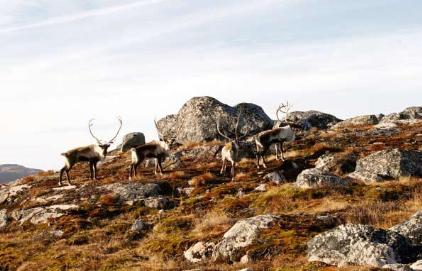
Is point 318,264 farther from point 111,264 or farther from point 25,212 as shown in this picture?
point 25,212

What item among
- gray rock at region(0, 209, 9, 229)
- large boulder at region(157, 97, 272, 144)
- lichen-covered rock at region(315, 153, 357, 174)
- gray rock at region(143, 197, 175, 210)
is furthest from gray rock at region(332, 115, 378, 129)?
gray rock at region(0, 209, 9, 229)

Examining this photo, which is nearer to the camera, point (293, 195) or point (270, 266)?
point (270, 266)

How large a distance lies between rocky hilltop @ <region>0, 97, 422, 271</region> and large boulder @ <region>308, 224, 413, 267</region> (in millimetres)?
32

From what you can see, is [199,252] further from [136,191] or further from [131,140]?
[131,140]

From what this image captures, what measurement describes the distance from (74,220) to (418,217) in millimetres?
15949

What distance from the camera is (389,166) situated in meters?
26.3

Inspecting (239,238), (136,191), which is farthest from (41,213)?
(239,238)

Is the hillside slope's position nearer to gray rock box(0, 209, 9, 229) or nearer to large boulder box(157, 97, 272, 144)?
gray rock box(0, 209, 9, 229)

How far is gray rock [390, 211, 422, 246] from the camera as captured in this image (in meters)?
15.0

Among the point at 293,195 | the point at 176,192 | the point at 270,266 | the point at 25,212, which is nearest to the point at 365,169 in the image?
Result: the point at 293,195

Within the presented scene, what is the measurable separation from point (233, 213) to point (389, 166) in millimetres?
8729

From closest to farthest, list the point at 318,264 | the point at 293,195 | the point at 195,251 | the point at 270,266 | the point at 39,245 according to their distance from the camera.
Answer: the point at 318,264, the point at 270,266, the point at 195,251, the point at 39,245, the point at 293,195

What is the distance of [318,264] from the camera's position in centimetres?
1302

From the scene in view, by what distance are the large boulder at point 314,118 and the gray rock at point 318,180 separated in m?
28.0
